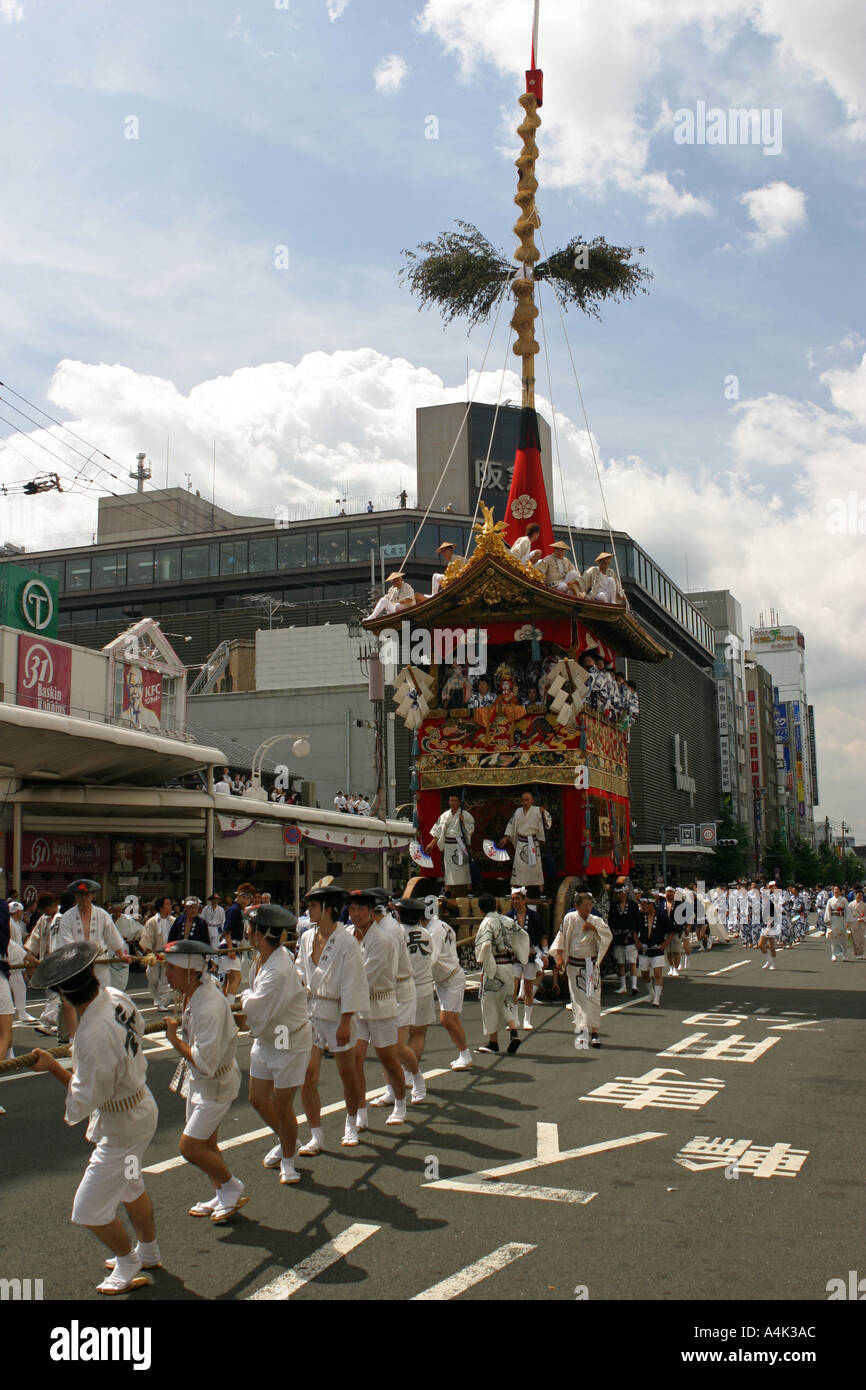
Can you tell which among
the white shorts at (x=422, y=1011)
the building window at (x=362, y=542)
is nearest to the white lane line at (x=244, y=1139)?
the white shorts at (x=422, y=1011)

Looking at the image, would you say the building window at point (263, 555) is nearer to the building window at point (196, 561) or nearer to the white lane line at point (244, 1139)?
the building window at point (196, 561)

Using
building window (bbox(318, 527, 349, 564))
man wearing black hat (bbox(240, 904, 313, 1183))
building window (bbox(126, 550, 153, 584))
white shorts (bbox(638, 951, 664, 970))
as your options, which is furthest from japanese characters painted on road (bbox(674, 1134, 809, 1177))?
building window (bbox(126, 550, 153, 584))

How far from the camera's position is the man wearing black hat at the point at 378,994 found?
827 cm

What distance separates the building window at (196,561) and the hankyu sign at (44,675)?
3252 centimetres

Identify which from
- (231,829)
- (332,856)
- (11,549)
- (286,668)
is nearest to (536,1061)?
(231,829)

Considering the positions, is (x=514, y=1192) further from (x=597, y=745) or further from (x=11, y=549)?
(x=11, y=549)

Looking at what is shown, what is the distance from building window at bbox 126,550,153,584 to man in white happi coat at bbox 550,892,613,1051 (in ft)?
162

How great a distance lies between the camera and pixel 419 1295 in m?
4.89

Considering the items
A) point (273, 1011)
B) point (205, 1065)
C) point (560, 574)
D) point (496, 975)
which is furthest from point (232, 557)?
point (205, 1065)

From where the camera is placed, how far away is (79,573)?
59625 millimetres

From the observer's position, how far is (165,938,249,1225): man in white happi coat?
19.4 ft

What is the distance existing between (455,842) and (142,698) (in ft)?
47.0

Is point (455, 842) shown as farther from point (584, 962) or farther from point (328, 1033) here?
point (328, 1033)
